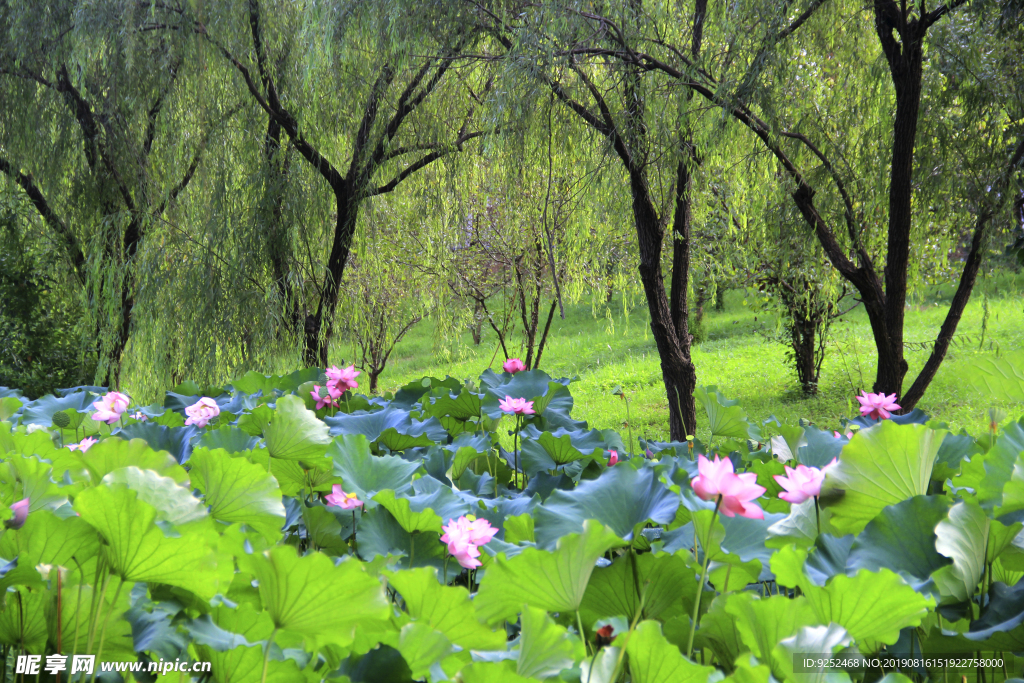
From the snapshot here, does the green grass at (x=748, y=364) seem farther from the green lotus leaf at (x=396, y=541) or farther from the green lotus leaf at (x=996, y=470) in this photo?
the green lotus leaf at (x=396, y=541)

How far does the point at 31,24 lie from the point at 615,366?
8565 millimetres

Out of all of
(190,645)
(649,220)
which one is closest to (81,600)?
(190,645)

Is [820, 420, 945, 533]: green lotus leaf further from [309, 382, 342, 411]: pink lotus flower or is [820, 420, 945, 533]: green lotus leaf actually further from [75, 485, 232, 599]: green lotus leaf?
[309, 382, 342, 411]: pink lotus flower

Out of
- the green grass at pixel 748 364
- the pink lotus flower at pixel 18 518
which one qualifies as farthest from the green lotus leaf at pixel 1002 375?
the green grass at pixel 748 364

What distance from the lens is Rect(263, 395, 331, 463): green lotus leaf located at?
111 centimetres

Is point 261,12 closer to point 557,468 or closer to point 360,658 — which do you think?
point 557,468

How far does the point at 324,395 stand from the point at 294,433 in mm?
701

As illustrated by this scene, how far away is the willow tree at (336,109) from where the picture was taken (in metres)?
4.61

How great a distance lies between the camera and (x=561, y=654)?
0.59 metres

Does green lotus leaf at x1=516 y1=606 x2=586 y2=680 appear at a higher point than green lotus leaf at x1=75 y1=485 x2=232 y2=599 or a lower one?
lower

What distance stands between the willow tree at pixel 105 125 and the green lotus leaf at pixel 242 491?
455 cm

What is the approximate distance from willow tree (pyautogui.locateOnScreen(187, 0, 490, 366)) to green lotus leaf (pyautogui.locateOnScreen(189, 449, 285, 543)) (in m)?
3.90

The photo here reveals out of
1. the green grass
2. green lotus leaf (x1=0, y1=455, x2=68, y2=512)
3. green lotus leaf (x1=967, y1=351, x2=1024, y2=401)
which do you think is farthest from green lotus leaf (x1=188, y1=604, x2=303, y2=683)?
the green grass

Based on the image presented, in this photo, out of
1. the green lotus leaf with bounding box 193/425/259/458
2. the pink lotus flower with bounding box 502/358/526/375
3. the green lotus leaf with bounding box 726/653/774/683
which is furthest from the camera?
the pink lotus flower with bounding box 502/358/526/375
